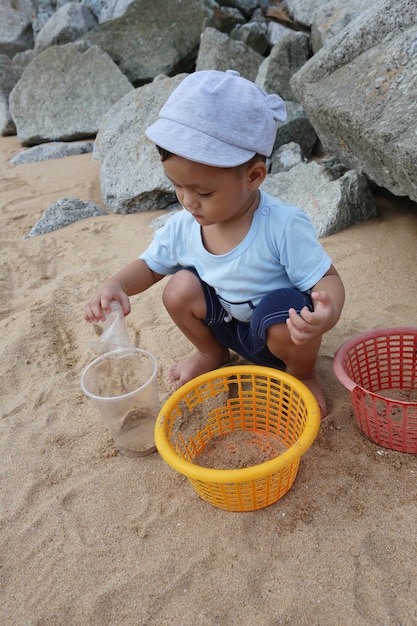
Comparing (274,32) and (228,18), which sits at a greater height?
(228,18)

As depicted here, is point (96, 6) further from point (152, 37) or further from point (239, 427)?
point (239, 427)

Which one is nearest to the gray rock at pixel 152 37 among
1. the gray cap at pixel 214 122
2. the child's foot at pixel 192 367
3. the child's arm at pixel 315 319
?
the child's foot at pixel 192 367

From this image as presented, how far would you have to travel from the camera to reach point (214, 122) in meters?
1.35

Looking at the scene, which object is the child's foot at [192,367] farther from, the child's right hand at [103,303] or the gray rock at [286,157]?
the gray rock at [286,157]

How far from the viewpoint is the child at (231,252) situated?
1373mm

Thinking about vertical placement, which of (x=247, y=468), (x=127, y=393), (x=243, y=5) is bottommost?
(x=127, y=393)

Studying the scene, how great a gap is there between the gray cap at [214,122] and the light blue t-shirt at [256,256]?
0.87ft

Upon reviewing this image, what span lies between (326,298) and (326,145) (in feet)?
7.23

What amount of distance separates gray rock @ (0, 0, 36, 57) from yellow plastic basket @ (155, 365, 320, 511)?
10.3 metres

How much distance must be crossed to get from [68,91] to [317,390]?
586 cm

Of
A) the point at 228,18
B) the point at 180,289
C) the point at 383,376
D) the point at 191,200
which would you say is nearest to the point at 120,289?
the point at 180,289

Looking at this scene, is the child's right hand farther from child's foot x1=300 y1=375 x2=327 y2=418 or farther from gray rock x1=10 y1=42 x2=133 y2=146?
gray rock x1=10 y1=42 x2=133 y2=146

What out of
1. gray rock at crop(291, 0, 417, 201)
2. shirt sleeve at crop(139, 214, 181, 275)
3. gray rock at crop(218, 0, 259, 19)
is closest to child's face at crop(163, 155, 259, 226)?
shirt sleeve at crop(139, 214, 181, 275)

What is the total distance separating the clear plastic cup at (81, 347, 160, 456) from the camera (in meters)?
1.63
